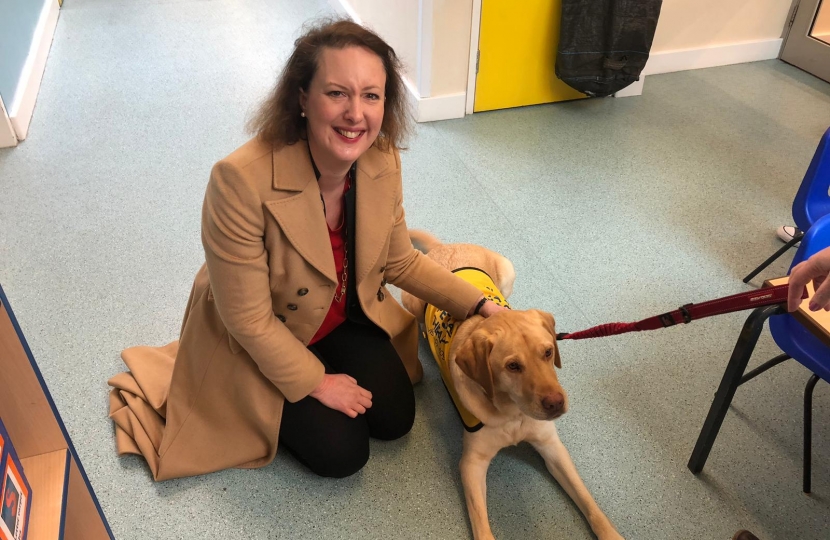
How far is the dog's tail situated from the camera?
7.07ft

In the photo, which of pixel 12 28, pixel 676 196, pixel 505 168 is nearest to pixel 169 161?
pixel 12 28

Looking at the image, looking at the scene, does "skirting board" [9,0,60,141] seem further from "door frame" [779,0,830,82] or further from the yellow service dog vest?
"door frame" [779,0,830,82]

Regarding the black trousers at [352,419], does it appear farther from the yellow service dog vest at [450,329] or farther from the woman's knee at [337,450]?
Answer: the yellow service dog vest at [450,329]

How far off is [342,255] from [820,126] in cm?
291

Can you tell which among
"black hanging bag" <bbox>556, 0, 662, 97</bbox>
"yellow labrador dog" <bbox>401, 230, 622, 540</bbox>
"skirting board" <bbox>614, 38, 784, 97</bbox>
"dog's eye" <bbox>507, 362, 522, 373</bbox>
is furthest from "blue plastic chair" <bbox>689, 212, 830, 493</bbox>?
"skirting board" <bbox>614, 38, 784, 97</bbox>

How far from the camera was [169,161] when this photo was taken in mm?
2918

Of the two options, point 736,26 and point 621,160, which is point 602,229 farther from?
point 736,26

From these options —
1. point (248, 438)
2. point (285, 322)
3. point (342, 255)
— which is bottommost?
point (248, 438)

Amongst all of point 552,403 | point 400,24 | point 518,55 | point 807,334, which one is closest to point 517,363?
point 552,403

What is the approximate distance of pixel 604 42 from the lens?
3172 millimetres

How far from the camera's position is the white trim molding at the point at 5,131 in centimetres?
287

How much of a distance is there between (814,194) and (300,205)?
1.53m

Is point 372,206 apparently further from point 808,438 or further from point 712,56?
point 712,56

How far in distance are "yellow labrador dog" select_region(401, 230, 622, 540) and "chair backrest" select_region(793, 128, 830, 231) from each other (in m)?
0.94
